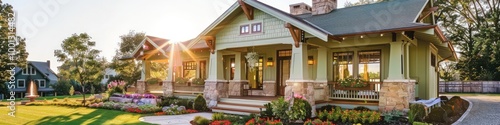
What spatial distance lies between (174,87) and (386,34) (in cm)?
1061

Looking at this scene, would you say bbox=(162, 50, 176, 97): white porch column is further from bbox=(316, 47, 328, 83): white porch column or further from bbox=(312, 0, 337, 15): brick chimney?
bbox=(316, 47, 328, 83): white porch column

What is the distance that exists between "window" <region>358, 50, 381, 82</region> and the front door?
316 cm

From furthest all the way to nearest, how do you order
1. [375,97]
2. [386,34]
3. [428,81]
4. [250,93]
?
1. [250,93]
2. [428,81]
3. [375,97]
4. [386,34]

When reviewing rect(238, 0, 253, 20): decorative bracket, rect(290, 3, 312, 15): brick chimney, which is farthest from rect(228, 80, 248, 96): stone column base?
rect(290, 3, 312, 15): brick chimney

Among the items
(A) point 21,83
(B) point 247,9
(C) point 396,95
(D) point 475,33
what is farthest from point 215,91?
(A) point 21,83

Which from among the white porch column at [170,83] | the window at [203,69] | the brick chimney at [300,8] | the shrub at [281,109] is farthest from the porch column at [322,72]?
the white porch column at [170,83]

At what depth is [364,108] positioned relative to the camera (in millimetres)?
10523

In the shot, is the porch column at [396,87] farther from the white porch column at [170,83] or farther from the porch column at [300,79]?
the white porch column at [170,83]

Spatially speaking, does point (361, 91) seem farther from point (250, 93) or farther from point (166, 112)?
point (166, 112)

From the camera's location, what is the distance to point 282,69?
14312mm

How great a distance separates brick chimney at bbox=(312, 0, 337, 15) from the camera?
15211 millimetres

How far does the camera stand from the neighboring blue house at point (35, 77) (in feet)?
126

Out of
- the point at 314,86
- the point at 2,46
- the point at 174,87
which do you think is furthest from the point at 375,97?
the point at 2,46

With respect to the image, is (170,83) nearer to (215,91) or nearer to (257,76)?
(215,91)
